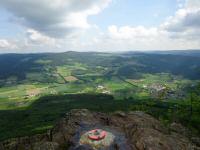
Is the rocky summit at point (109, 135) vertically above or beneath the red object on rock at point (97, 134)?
beneath

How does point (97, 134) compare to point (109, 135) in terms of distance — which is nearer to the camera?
point (97, 134)

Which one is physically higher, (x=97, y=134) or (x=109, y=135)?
(x=97, y=134)

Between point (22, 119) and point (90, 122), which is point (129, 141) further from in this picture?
point (22, 119)

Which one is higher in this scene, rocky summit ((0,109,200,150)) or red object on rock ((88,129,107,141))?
red object on rock ((88,129,107,141))

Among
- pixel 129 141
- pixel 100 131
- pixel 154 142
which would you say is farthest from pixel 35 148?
pixel 154 142

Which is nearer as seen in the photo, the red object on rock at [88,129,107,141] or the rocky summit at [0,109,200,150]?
the rocky summit at [0,109,200,150]
